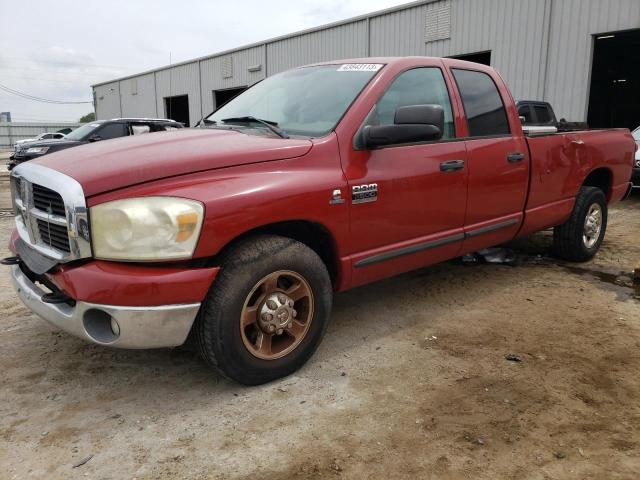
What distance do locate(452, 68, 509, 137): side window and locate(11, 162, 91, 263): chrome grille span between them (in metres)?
2.71

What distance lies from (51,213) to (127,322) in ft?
2.32

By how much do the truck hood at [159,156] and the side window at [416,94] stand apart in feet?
2.30

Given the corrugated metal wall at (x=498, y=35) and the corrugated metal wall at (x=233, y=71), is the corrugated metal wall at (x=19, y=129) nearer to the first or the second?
the corrugated metal wall at (x=233, y=71)

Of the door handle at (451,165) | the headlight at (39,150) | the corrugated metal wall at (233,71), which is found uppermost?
the corrugated metal wall at (233,71)

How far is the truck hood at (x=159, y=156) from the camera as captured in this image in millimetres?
2463

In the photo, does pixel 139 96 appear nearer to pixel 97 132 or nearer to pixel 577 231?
pixel 97 132

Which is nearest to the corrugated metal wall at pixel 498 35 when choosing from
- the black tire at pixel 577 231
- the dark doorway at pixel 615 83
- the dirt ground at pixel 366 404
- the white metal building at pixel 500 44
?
the white metal building at pixel 500 44

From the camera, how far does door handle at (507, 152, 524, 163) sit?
4.09m

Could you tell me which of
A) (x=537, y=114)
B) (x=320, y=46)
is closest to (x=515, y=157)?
(x=537, y=114)

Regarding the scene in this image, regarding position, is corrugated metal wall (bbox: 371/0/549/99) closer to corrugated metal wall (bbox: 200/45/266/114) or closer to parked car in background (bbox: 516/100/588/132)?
parked car in background (bbox: 516/100/588/132)

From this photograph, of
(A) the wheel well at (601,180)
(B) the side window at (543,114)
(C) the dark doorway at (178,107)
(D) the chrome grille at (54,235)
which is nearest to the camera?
(D) the chrome grille at (54,235)

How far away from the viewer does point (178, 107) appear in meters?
29.8

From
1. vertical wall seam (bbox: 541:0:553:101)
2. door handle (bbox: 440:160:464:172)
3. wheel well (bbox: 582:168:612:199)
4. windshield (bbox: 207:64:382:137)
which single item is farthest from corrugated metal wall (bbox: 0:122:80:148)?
door handle (bbox: 440:160:464:172)

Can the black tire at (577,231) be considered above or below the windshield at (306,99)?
below
